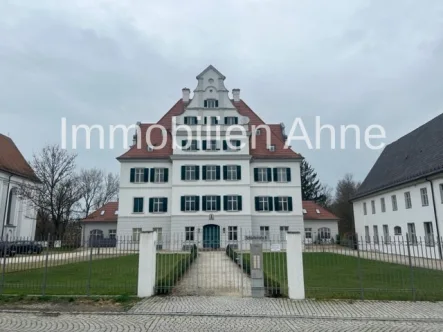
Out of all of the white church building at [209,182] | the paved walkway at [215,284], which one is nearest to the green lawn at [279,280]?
the paved walkway at [215,284]

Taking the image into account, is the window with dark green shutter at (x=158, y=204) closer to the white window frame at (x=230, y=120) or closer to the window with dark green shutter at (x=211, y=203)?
the window with dark green shutter at (x=211, y=203)

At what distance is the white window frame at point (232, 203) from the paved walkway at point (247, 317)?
21.7 metres

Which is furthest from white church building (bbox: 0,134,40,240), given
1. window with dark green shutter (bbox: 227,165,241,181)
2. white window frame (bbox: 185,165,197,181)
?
window with dark green shutter (bbox: 227,165,241,181)

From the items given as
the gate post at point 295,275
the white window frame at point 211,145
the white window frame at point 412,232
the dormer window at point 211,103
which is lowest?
the gate post at point 295,275

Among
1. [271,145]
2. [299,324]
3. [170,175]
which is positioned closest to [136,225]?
[170,175]

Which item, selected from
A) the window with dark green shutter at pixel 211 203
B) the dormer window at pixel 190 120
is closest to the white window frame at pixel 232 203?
the window with dark green shutter at pixel 211 203

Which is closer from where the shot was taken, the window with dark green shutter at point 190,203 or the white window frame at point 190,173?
the window with dark green shutter at point 190,203

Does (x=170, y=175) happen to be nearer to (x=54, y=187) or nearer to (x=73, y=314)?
(x=54, y=187)

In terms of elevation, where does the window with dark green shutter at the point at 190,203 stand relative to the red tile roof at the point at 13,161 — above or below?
below

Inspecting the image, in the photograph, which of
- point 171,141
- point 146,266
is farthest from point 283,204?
point 146,266

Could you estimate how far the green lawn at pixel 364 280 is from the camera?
33.5ft

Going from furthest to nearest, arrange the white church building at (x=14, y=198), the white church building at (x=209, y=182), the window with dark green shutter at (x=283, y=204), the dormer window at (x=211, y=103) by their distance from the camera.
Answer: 1. the white church building at (x=14, y=198)
2. the dormer window at (x=211, y=103)
3. the window with dark green shutter at (x=283, y=204)
4. the white church building at (x=209, y=182)

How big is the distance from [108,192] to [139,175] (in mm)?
29399

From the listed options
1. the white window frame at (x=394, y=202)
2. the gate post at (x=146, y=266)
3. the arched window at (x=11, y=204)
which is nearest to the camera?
the gate post at (x=146, y=266)
